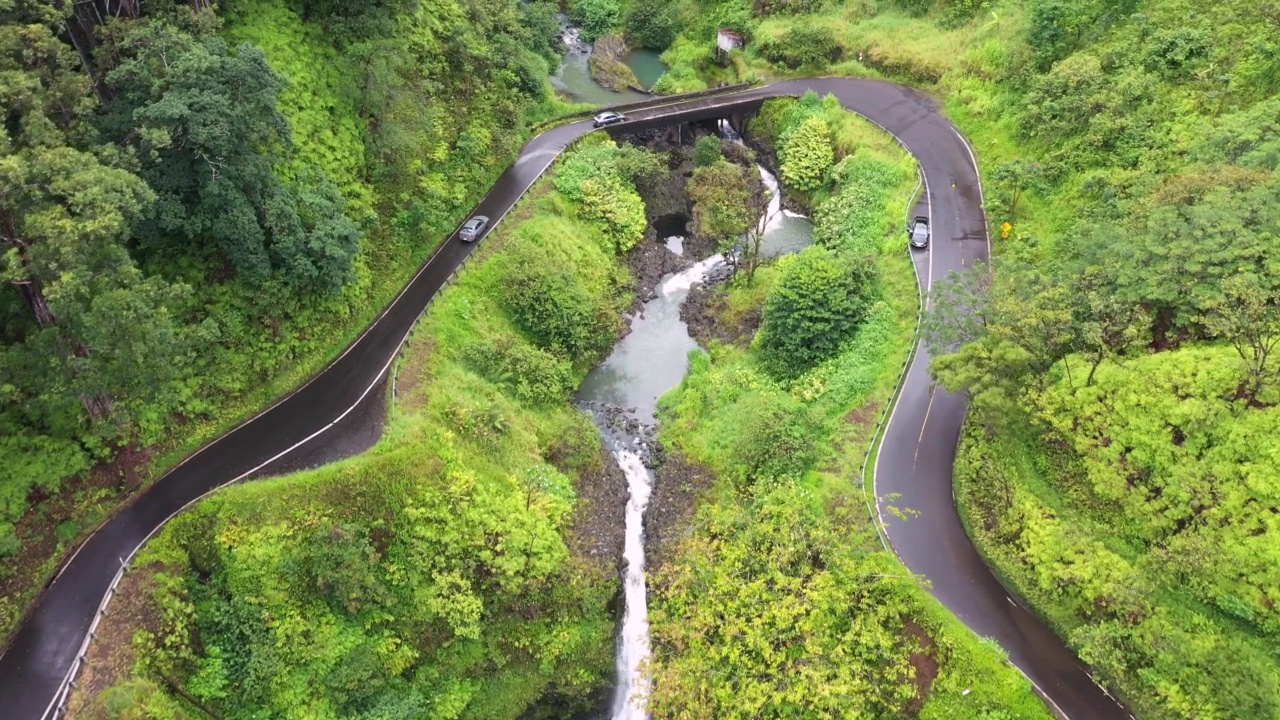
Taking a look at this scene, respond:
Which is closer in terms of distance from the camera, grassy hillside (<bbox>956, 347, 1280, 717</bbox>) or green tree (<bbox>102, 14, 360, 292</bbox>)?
grassy hillside (<bbox>956, 347, 1280, 717</bbox>)

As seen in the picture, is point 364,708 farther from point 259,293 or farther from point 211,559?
point 259,293

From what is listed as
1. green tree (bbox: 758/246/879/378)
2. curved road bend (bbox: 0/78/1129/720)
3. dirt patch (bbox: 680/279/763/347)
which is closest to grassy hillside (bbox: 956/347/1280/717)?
curved road bend (bbox: 0/78/1129/720)

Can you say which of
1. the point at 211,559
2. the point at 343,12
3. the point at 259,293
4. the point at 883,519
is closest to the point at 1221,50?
the point at 883,519

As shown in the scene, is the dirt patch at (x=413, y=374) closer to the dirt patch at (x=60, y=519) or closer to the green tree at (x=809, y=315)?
the dirt patch at (x=60, y=519)

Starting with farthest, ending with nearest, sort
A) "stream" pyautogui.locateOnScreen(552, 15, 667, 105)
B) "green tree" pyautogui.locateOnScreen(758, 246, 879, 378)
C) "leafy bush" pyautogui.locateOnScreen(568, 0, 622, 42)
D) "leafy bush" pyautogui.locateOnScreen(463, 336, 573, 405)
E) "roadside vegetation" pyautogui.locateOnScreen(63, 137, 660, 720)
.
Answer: "leafy bush" pyautogui.locateOnScreen(568, 0, 622, 42) < "stream" pyautogui.locateOnScreen(552, 15, 667, 105) < "green tree" pyautogui.locateOnScreen(758, 246, 879, 378) < "leafy bush" pyautogui.locateOnScreen(463, 336, 573, 405) < "roadside vegetation" pyautogui.locateOnScreen(63, 137, 660, 720)

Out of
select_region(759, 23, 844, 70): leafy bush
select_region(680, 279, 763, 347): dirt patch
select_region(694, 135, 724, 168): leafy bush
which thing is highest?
select_region(759, 23, 844, 70): leafy bush

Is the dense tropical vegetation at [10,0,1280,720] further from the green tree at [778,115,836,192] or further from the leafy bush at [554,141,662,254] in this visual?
the green tree at [778,115,836,192]

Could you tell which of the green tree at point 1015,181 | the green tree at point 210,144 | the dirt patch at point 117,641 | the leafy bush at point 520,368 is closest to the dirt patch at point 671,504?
the leafy bush at point 520,368
